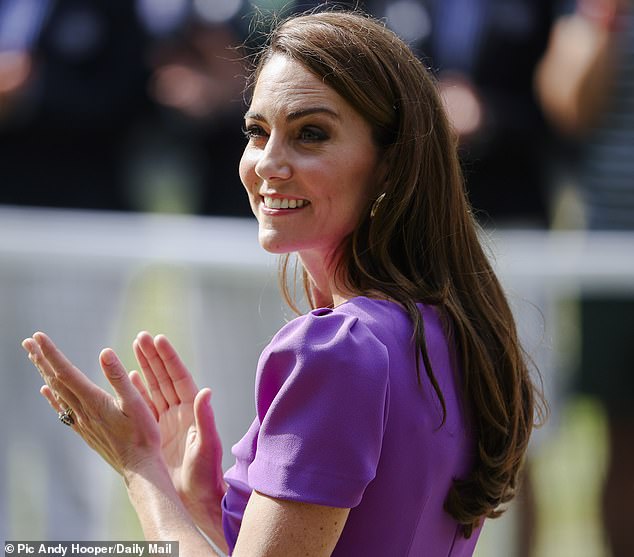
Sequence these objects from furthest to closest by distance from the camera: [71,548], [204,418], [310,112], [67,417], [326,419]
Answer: [71,548], [204,418], [67,417], [310,112], [326,419]

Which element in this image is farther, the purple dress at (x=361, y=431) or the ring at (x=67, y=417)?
the ring at (x=67, y=417)

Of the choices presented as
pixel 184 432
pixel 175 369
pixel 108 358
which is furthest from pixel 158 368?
pixel 108 358

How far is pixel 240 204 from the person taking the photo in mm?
5207

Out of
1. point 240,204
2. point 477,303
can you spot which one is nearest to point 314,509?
point 477,303

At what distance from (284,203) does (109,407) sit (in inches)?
18.7

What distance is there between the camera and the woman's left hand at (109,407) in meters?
2.07

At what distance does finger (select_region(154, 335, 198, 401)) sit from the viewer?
2.38 m

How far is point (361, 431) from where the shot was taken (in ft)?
5.86

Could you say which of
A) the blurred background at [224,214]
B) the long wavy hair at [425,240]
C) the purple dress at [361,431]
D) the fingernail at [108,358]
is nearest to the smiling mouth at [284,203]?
the long wavy hair at [425,240]

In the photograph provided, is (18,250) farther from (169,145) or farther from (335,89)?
(335,89)

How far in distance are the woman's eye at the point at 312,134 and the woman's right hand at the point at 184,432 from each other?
0.54 m

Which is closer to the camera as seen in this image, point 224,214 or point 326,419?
point 326,419

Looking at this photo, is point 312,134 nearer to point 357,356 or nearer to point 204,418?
point 357,356

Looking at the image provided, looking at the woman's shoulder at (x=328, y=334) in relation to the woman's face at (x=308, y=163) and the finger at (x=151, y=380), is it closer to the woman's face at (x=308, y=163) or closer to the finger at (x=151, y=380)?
the woman's face at (x=308, y=163)
